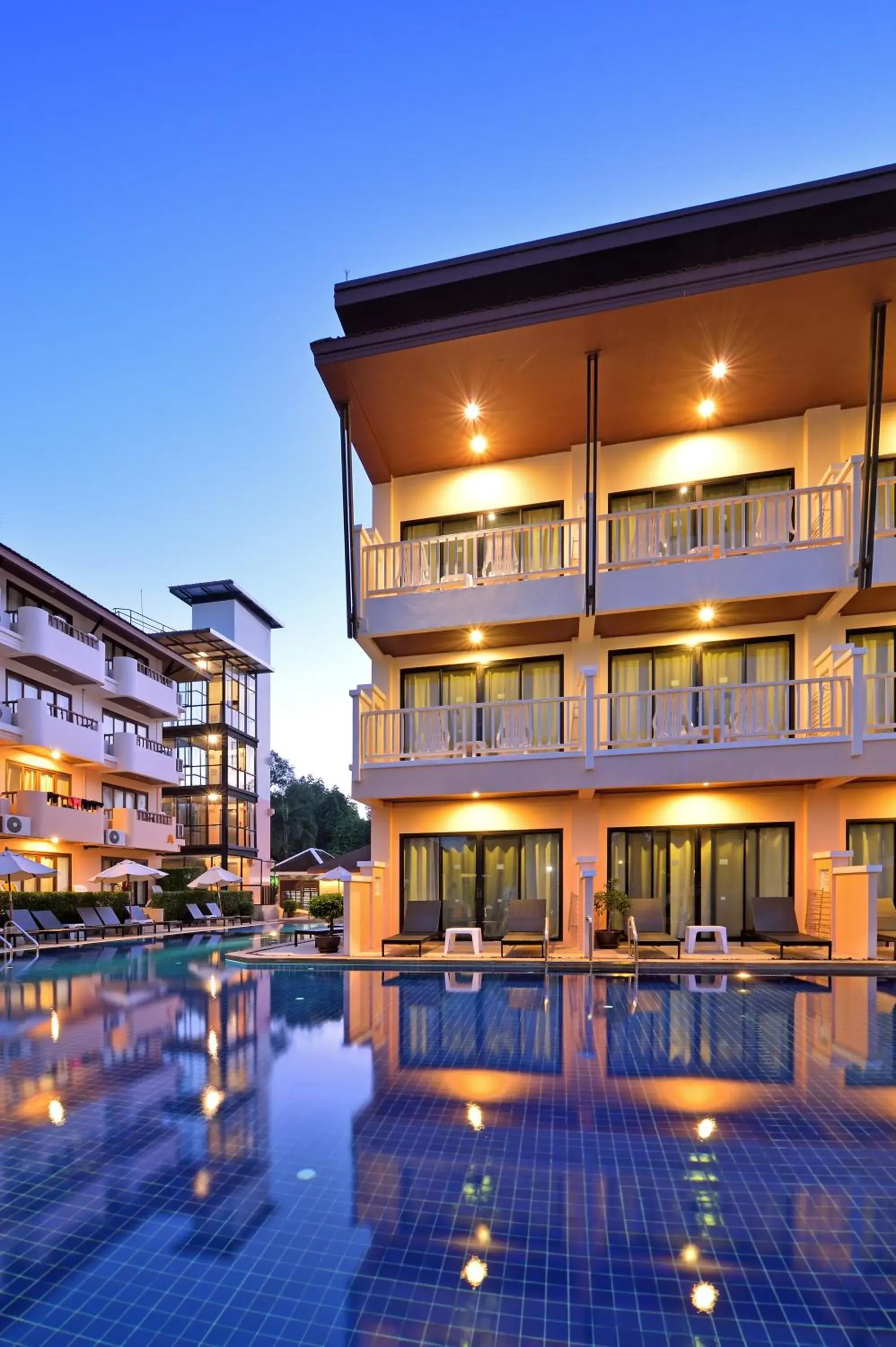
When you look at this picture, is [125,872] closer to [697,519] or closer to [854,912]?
[697,519]

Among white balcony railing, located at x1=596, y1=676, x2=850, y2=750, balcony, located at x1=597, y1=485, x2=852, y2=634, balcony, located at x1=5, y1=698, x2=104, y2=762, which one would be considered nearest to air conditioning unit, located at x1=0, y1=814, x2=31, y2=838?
balcony, located at x1=5, y1=698, x2=104, y2=762

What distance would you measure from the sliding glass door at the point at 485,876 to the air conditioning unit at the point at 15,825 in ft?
41.6

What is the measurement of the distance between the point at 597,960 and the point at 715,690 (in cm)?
454

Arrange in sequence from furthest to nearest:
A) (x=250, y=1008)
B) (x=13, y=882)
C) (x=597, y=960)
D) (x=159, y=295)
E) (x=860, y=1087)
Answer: (x=159, y=295) < (x=13, y=882) < (x=597, y=960) < (x=250, y=1008) < (x=860, y=1087)

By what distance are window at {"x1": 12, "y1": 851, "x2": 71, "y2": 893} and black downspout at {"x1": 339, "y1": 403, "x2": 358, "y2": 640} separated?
586 inches

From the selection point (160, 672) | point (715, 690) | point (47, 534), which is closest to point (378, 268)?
point (715, 690)

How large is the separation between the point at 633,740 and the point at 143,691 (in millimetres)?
21115

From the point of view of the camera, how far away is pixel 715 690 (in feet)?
40.0

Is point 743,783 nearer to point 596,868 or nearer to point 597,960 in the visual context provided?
point 596,868

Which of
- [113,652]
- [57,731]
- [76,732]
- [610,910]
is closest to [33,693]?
[76,732]

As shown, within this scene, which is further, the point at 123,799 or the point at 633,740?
the point at 123,799

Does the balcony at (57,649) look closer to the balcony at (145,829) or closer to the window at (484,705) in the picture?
the balcony at (145,829)

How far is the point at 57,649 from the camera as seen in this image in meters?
22.9

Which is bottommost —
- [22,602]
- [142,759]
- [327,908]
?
[327,908]
